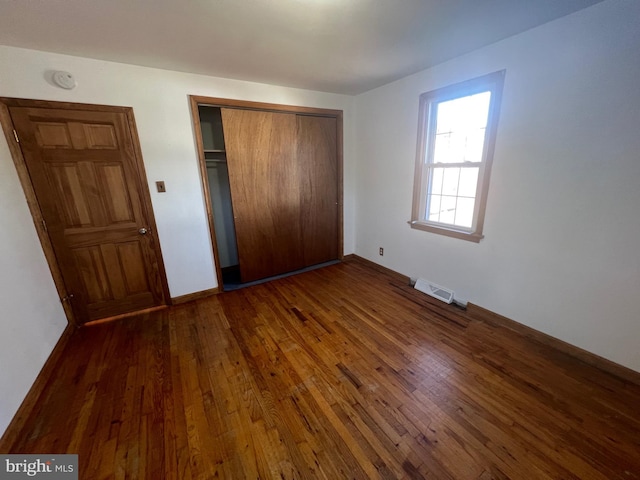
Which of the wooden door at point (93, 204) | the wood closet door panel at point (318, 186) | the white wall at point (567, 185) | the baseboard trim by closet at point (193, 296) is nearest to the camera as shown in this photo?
the white wall at point (567, 185)

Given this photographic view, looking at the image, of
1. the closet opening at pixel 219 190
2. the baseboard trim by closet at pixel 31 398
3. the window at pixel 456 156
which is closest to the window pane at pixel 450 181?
the window at pixel 456 156

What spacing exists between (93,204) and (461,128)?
3558 millimetres

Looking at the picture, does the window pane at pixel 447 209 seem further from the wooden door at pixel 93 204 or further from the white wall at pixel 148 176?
the wooden door at pixel 93 204

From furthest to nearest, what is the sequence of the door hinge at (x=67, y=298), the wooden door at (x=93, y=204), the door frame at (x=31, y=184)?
the door hinge at (x=67, y=298) → the wooden door at (x=93, y=204) → the door frame at (x=31, y=184)

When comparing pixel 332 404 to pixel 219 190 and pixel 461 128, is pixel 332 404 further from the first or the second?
pixel 219 190

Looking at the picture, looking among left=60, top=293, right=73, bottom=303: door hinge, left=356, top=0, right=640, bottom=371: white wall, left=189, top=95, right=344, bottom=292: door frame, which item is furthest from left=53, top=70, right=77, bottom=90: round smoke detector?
left=356, top=0, right=640, bottom=371: white wall

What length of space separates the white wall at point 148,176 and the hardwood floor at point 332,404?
37 cm

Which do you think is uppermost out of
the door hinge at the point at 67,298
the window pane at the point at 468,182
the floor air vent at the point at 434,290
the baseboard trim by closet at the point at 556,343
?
the window pane at the point at 468,182

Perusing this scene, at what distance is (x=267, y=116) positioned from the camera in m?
2.93

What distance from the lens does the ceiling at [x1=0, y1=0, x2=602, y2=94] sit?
1.45 m

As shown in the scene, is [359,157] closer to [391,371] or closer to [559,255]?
[559,255]

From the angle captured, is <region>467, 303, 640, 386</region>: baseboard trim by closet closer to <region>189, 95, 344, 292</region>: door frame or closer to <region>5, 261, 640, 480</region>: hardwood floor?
<region>5, 261, 640, 480</region>: hardwood floor

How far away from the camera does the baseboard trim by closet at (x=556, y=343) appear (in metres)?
1.70

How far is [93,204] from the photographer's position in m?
2.31
